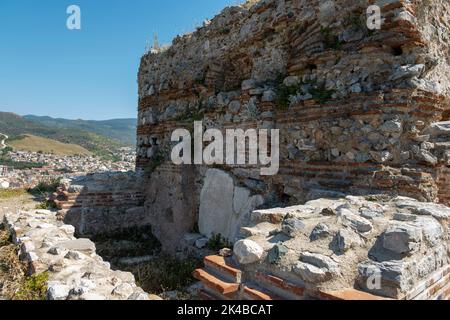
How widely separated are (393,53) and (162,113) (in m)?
5.99

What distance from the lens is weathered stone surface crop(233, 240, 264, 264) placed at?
2900 millimetres

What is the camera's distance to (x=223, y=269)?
3008mm

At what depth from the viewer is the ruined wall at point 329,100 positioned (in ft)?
14.3

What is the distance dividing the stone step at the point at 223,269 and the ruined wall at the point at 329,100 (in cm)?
202

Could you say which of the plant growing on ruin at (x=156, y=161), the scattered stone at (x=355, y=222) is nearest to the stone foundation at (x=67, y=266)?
the scattered stone at (x=355, y=222)

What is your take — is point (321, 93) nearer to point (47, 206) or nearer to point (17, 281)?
point (17, 281)

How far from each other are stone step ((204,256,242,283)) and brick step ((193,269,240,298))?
0.19 feet

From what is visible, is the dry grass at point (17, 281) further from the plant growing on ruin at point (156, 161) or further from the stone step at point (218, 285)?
the plant growing on ruin at point (156, 161)

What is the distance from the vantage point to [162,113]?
9234mm

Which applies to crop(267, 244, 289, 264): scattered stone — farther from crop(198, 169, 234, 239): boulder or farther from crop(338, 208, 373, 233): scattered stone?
crop(198, 169, 234, 239): boulder

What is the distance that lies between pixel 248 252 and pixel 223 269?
0.28 metres

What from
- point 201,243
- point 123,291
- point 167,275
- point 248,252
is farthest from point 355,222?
point 201,243
